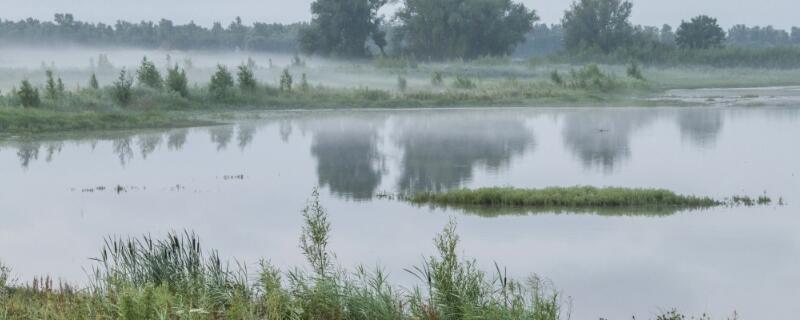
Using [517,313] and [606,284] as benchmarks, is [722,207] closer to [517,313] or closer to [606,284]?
[606,284]

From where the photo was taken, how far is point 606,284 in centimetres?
1614

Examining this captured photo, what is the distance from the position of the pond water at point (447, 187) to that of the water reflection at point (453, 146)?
104mm

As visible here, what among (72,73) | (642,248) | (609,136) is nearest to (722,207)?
(642,248)

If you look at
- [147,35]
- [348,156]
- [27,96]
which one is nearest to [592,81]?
[27,96]

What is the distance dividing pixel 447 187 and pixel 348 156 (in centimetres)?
845

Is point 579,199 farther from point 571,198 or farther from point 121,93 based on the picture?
point 121,93

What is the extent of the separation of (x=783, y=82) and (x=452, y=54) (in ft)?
98.9

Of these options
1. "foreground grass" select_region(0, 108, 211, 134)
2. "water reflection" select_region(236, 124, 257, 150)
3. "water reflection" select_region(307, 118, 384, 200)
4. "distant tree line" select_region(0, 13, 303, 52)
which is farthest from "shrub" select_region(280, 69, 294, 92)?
"distant tree line" select_region(0, 13, 303, 52)

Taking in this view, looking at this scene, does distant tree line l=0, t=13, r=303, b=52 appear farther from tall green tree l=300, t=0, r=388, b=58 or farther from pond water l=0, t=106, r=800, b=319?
pond water l=0, t=106, r=800, b=319

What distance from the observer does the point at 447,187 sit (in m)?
26.8

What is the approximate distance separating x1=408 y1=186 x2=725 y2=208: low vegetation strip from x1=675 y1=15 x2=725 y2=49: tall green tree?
3640 inches

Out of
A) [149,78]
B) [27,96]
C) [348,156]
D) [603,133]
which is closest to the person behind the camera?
[348,156]

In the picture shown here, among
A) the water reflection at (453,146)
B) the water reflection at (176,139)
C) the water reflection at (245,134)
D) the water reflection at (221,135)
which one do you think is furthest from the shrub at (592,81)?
the water reflection at (176,139)

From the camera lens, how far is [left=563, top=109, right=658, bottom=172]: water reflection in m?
33.2
